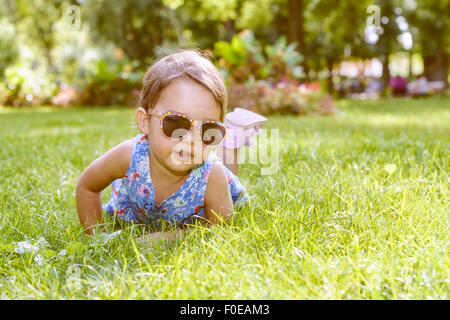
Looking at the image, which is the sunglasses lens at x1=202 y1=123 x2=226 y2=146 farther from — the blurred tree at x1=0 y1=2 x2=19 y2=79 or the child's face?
the blurred tree at x1=0 y1=2 x2=19 y2=79

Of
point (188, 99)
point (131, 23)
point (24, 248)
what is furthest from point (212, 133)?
point (131, 23)

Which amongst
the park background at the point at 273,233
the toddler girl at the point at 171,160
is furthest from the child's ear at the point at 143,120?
the park background at the point at 273,233

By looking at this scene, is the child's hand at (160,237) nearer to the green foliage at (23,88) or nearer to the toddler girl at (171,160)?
the toddler girl at (171,160)

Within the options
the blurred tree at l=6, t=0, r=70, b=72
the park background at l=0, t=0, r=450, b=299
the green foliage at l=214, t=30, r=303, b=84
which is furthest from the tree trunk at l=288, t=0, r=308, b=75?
the blurred tree at l=6, t=0, r=70, b=72

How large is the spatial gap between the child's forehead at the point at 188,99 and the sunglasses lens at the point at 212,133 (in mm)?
50

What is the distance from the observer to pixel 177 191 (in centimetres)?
230

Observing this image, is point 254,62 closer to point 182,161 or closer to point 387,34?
point 182,161

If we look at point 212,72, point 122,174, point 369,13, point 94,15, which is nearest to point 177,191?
point 122,174

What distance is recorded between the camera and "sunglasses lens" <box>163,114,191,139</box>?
2.03 m

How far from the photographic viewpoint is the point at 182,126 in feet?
6.69

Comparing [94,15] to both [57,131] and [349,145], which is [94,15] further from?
[349,145]

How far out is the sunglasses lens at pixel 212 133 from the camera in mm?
2086

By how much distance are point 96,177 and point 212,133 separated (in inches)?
26.5
